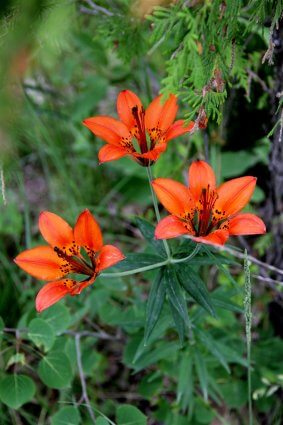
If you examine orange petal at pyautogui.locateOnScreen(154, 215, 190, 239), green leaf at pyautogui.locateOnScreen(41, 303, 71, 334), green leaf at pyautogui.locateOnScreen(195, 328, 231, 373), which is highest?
orange petal at pyautogui.locateOnScreen(154, 215, 190, 239)

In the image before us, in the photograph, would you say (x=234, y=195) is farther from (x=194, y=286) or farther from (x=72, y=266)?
(x=72, y=266)

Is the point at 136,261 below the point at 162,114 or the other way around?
below

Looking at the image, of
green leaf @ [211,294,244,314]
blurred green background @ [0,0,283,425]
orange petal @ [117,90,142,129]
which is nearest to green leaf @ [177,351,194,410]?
blurred green background @ [0,0,283,425]

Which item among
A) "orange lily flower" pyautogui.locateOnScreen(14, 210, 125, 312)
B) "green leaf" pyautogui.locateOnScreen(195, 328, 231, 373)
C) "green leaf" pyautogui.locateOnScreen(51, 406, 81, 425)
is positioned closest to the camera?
"orange lily flower" pyautogui.locateOnScreen(14, 210, 125, 312)

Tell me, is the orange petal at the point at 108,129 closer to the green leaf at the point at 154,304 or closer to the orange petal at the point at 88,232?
the orange petal at the point at 88,232

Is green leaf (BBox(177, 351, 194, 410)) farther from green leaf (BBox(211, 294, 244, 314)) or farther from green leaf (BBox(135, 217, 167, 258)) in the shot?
green leaf (BBox(135, 217, 167, 258))

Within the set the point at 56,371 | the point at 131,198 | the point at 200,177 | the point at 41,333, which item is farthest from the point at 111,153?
the point at 131,198
